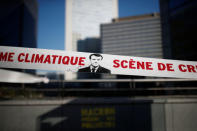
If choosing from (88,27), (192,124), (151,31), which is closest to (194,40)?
(192,124)

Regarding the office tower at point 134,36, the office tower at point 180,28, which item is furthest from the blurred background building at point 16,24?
the office tower at point 134,36

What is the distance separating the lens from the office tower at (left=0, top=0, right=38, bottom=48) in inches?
1099

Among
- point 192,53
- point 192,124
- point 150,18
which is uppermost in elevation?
point 150,18

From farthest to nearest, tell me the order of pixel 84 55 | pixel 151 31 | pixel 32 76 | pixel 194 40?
1. pixel 151 31
2. pixel 194 40
3. pixel 32 76
4. pixel 84 55

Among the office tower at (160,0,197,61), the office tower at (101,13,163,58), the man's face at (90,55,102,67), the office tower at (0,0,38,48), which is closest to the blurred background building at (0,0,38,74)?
the office tower at (0,0,38,48)

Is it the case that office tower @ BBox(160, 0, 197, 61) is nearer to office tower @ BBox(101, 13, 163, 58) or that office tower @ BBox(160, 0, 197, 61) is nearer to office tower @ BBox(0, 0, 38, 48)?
office tower @ BBox(0, 0, 38, 48)

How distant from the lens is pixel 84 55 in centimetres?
336

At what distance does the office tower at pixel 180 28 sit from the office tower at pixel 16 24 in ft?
120

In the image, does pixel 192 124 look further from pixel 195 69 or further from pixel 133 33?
pixel 133 33

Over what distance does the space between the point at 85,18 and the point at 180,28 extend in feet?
489

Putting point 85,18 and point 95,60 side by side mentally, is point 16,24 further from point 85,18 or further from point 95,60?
point 85,18

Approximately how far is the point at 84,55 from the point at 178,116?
437cm

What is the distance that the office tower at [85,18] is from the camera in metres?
172

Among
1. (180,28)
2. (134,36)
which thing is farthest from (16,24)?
(134,36)
